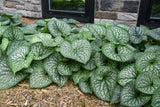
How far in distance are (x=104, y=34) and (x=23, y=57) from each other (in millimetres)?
941

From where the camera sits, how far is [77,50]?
1.71 meters

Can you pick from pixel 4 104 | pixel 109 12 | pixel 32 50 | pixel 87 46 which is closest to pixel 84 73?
pixel 87 46

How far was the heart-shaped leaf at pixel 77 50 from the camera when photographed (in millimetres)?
1625

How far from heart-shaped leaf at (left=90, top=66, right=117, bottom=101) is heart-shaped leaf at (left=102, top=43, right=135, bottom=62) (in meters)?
0.12

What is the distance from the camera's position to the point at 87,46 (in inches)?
68.0

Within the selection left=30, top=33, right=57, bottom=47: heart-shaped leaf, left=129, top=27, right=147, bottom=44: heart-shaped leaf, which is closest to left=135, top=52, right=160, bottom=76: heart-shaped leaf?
left=129, top=27, right=147, bottom=44: heart-shaped leaf

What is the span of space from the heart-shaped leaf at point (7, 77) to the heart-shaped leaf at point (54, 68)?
0.27 meters

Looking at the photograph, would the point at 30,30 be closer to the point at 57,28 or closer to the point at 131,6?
the point at 57,28

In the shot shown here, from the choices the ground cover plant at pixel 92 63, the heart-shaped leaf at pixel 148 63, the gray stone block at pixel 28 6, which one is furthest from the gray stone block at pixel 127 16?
the gray stone block at pixel 28 6

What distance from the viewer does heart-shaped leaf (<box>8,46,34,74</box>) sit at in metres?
1.64

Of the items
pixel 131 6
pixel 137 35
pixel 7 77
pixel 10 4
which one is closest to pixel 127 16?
pixel 131 6

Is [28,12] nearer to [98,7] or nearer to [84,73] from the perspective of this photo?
[98,7]

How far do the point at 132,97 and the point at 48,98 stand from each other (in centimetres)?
74

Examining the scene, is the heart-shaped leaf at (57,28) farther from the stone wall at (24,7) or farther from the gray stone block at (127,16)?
the stone wall at (24,7)
